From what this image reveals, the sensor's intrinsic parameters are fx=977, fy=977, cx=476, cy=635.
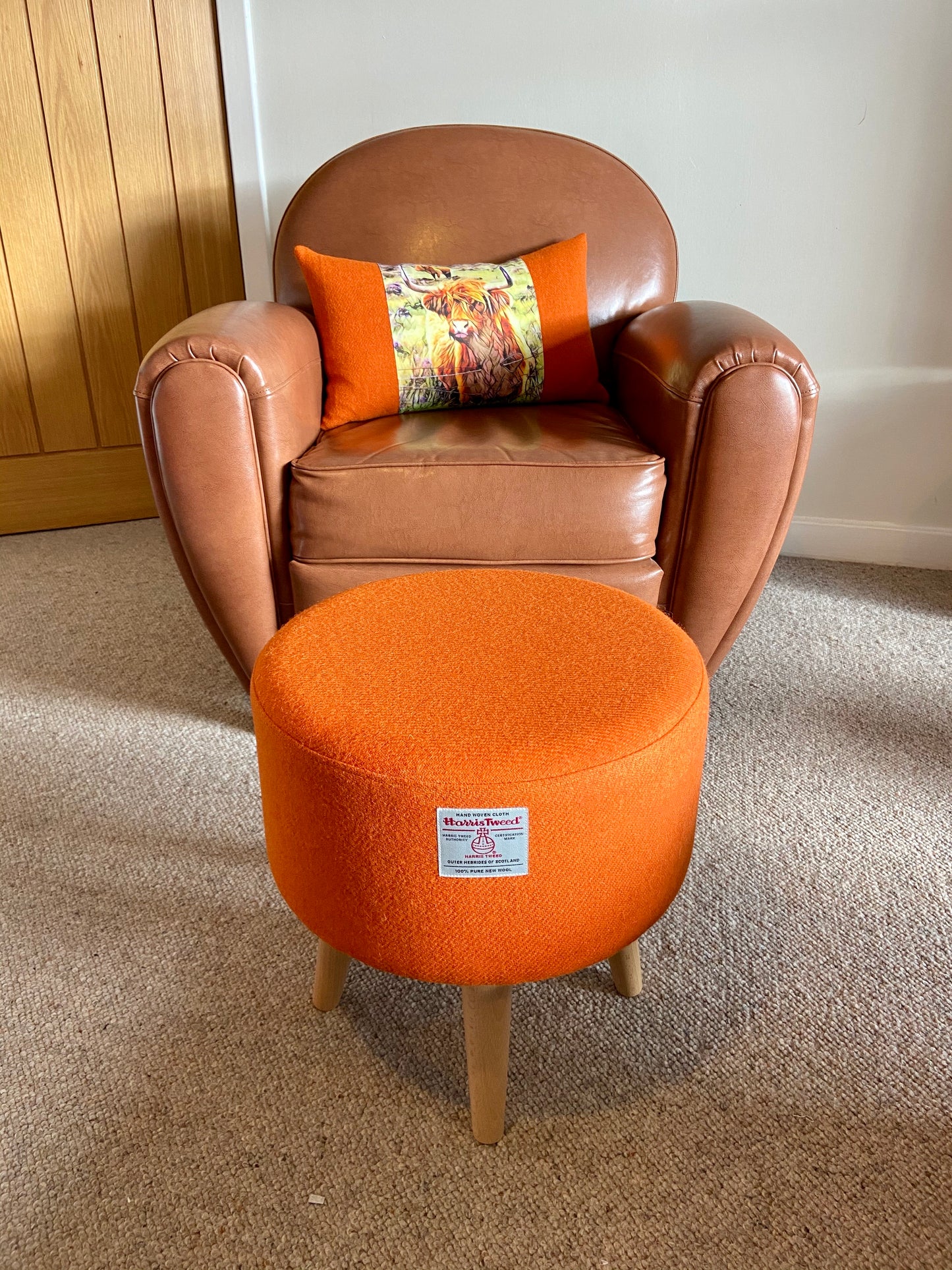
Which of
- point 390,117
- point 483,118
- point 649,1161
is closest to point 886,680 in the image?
point 649,1161

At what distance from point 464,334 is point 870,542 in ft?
3.81

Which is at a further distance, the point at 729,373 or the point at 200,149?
the point at 200,149

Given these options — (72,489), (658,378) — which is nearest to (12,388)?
(72,489)

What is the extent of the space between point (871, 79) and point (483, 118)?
82cm

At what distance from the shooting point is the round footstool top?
0.80 meters

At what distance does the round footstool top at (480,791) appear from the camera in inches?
31.5

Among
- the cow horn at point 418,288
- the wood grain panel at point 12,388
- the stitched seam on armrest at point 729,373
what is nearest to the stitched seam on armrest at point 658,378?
the stitched seam on armrest at point 729,373

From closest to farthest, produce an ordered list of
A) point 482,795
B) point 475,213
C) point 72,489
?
point 482,795
point 475,213
point 72,489

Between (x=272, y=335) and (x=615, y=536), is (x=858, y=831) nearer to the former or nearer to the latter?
(x=615, y=536)

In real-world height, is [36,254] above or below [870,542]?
above

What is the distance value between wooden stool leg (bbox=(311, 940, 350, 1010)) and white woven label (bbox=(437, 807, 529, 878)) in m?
0.30

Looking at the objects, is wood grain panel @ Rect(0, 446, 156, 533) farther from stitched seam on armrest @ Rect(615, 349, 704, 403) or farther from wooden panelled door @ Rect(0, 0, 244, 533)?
stitched seam on armrest @ Rect(615, 349, 704, 403)

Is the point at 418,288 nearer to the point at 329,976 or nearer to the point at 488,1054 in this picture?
the point at 329,976

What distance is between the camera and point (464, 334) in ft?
5.66
